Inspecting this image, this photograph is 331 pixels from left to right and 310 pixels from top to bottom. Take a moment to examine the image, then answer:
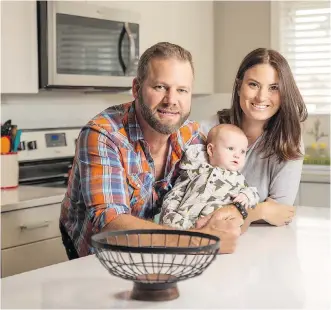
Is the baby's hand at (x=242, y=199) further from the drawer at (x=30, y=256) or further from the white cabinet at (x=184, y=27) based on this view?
the white cabinet at (x=184, y=27)

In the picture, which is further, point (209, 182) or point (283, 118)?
point (283, 118)

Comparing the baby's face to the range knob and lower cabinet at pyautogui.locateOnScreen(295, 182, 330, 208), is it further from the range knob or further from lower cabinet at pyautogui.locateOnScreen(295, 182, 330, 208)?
lower cabinet at pyautogui.locateOnScreen(295, 182, 330, 208)

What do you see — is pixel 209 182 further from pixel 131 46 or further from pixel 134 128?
pixel 131 46

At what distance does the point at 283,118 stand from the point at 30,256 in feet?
4.57

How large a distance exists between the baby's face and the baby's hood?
0.09ft

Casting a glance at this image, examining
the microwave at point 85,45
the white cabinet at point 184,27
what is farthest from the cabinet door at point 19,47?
the white cabinet at point 184,27

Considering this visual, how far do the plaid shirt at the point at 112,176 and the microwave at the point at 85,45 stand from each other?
1456mm

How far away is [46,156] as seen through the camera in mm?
3945

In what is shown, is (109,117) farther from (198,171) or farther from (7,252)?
(7,252)

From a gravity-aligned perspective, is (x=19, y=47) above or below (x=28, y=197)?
above

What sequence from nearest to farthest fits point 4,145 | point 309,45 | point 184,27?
point 4,145
point 184,27
point 309,45

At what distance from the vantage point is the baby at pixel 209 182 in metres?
2.20

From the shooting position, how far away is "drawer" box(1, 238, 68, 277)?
3.12m

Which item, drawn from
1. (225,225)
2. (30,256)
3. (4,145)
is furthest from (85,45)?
(225,225)
